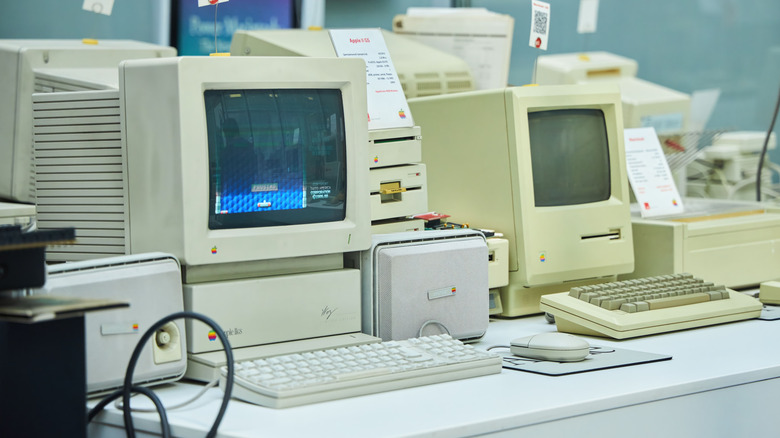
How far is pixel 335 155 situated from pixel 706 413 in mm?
699

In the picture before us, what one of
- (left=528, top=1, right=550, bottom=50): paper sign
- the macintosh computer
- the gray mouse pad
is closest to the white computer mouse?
the gray mouse pad

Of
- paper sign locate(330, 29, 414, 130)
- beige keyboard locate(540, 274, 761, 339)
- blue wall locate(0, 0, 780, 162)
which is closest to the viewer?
beige keyboard locate(540, 274, 761, 339)

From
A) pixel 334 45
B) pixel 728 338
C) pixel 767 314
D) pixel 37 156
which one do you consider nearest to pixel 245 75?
pixel 37 156

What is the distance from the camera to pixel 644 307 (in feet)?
5.64

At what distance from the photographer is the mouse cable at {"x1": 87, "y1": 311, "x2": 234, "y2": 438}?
1.12 meters

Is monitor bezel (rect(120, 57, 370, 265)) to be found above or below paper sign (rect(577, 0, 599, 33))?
below

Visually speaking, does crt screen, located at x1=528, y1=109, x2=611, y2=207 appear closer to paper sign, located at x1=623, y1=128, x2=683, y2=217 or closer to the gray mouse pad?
paper sign, located at x1=623, y1=128, x2=683, y2=217

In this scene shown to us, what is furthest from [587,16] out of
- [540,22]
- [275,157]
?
[275,157]

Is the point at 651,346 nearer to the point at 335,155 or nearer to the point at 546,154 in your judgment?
the point at 546,154

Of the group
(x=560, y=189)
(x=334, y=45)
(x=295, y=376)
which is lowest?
(x=295, y=376)

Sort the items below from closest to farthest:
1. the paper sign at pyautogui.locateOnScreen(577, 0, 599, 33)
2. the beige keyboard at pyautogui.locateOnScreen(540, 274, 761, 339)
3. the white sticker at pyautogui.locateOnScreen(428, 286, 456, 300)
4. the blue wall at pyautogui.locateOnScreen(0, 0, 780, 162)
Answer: the white sticker at pyautogui.locateOnScreen(428, 286, 456, 300) → the beige keyboard at pyautogui.locateOnScreen(540, 274, 761, 339) → the paper sign at pyautogui.locateOnScreen(577, 0, 599, 33) → the blue wall at pyautogui.locateOnScreen(0, 0, 780, 162)

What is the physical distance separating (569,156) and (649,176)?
30 cm

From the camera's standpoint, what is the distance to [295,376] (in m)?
1.26

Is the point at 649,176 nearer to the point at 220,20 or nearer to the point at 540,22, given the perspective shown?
the point at 540,22
